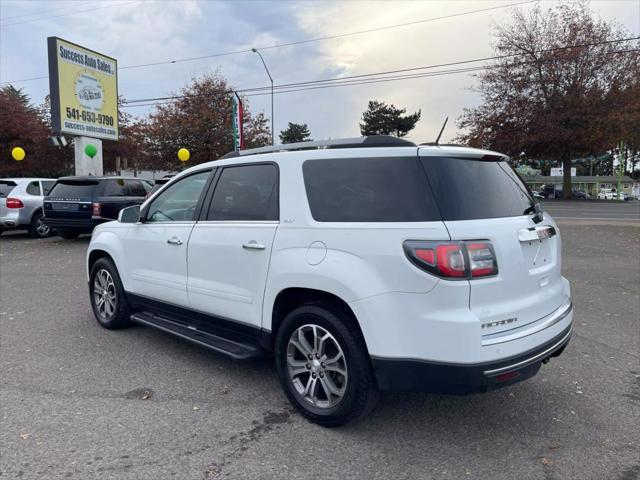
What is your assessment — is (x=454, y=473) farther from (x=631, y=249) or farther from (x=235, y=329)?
(x=631, y=249)

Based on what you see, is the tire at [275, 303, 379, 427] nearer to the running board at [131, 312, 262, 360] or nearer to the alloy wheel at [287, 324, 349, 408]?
the alloy wheel at [287, 324, 349, 408]

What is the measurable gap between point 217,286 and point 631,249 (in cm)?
1122

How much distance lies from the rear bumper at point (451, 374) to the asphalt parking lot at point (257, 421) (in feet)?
1.55

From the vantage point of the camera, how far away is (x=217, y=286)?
12.9 feet

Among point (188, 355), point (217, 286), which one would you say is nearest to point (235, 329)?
point (217, 286)

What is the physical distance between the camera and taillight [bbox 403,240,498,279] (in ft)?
8.93

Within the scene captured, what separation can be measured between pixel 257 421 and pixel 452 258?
68.6 inches

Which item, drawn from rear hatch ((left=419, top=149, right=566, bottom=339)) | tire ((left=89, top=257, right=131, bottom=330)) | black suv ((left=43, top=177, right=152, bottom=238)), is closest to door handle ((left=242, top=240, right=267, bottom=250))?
rear hatch ((left=419, top=149, right=566, bottom=339))

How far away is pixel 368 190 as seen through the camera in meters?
3.12

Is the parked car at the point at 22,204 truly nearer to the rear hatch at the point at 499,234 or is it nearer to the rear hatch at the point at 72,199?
the rear hatch at the point at 72,199

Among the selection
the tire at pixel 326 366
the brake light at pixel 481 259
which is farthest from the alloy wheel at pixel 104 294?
the brake light at pixel 481 259

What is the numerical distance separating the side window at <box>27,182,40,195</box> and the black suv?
1.98m

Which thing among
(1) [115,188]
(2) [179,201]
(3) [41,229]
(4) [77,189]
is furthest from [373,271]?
(3) [41,229]

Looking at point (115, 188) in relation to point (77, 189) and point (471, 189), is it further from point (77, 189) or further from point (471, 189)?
point (471, 189)
